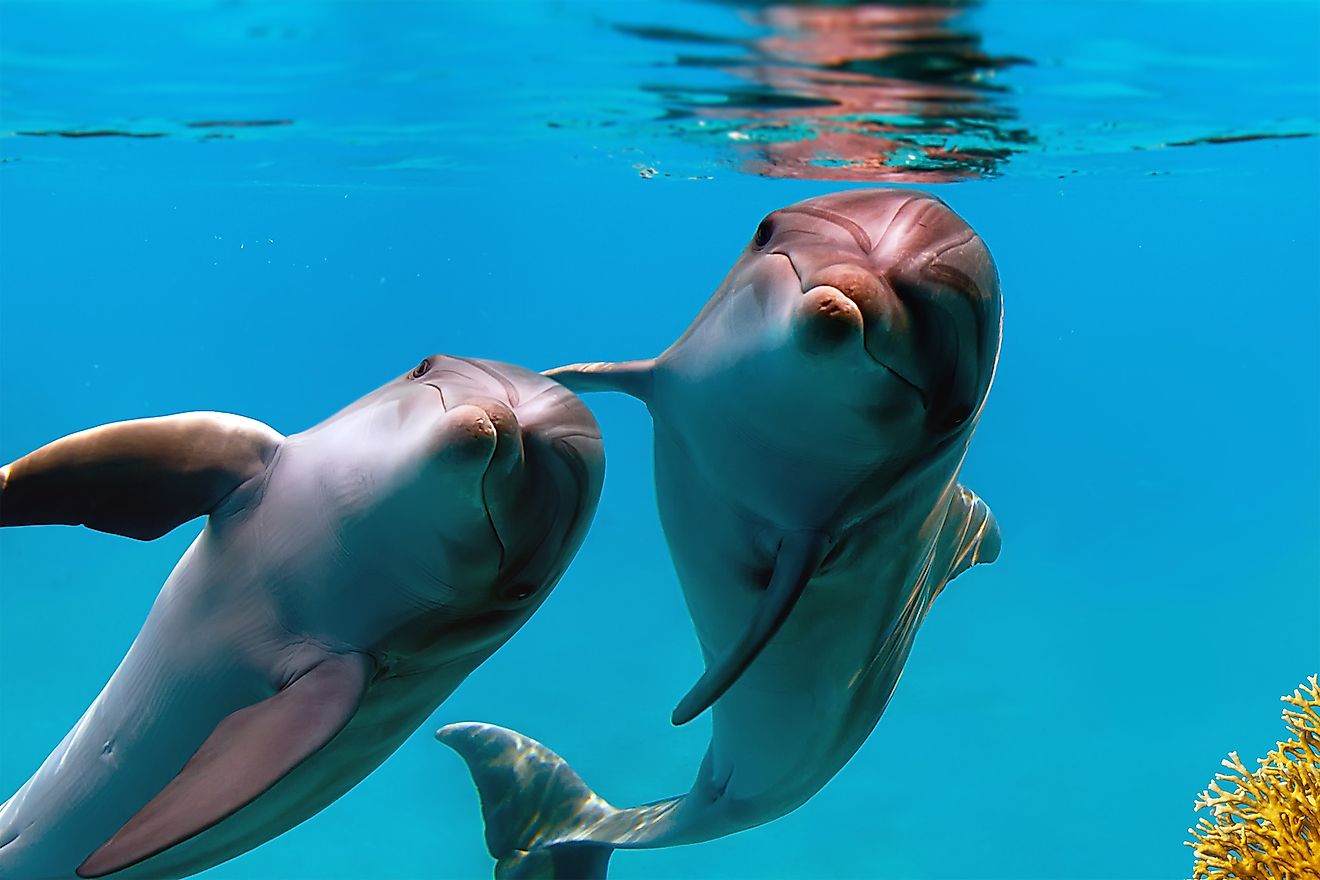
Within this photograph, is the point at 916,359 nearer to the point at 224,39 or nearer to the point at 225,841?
the point at 225,841

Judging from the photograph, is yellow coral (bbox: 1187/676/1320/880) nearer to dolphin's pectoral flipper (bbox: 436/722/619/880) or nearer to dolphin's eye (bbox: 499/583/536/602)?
dolphin's pectoral flipper (bbox: 436/722/619/880)

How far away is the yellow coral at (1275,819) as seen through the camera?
4.59 m

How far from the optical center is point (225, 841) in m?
3.55

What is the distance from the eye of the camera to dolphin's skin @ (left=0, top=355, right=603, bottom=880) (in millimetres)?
2662

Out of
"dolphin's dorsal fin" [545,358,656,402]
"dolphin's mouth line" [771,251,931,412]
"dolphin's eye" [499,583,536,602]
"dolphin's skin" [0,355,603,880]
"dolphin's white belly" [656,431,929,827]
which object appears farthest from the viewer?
"dolphin's dorsal fin" [545,358,656,402]

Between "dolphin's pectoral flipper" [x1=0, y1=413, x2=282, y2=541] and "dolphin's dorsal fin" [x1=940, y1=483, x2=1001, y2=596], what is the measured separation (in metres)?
2.90

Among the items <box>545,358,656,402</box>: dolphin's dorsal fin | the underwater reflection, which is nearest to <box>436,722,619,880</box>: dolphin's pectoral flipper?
<box>545,358,656,402</box>: dolphin's dorsal fin

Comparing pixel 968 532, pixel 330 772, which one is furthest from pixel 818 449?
pixel 968 532

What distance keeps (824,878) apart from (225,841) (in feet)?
38.2

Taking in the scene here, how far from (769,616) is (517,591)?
79cm

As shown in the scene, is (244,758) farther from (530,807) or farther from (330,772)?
(530,807)

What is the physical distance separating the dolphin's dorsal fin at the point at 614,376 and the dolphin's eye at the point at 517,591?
0.95 m

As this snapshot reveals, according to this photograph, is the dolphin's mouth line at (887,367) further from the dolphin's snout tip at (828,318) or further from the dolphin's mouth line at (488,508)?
the dolphin's mouth line at (488,508)

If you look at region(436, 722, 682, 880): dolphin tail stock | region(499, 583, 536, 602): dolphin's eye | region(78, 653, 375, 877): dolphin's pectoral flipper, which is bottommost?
region(436, 722, 682, 880): dolphin tail stock
